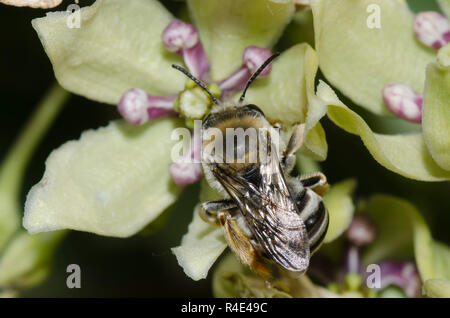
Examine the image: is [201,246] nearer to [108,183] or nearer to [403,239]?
[108,183]

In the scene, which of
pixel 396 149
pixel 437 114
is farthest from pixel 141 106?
pixel 437 114

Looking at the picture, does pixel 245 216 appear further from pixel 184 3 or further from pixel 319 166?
pixel 184 3

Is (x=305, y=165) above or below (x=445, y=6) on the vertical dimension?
below

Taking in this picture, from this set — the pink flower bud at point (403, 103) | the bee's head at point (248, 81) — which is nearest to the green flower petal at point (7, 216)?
the bee's head at point (248, 81)

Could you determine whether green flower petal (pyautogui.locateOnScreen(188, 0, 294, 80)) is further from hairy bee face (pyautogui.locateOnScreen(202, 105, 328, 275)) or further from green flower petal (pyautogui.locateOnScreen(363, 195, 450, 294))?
green flower petal (pyautogui.locateOnScreen(363, 195, 450, 294))

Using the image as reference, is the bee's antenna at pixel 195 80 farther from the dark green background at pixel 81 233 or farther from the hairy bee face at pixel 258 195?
the dark green background at pixel 81 233
